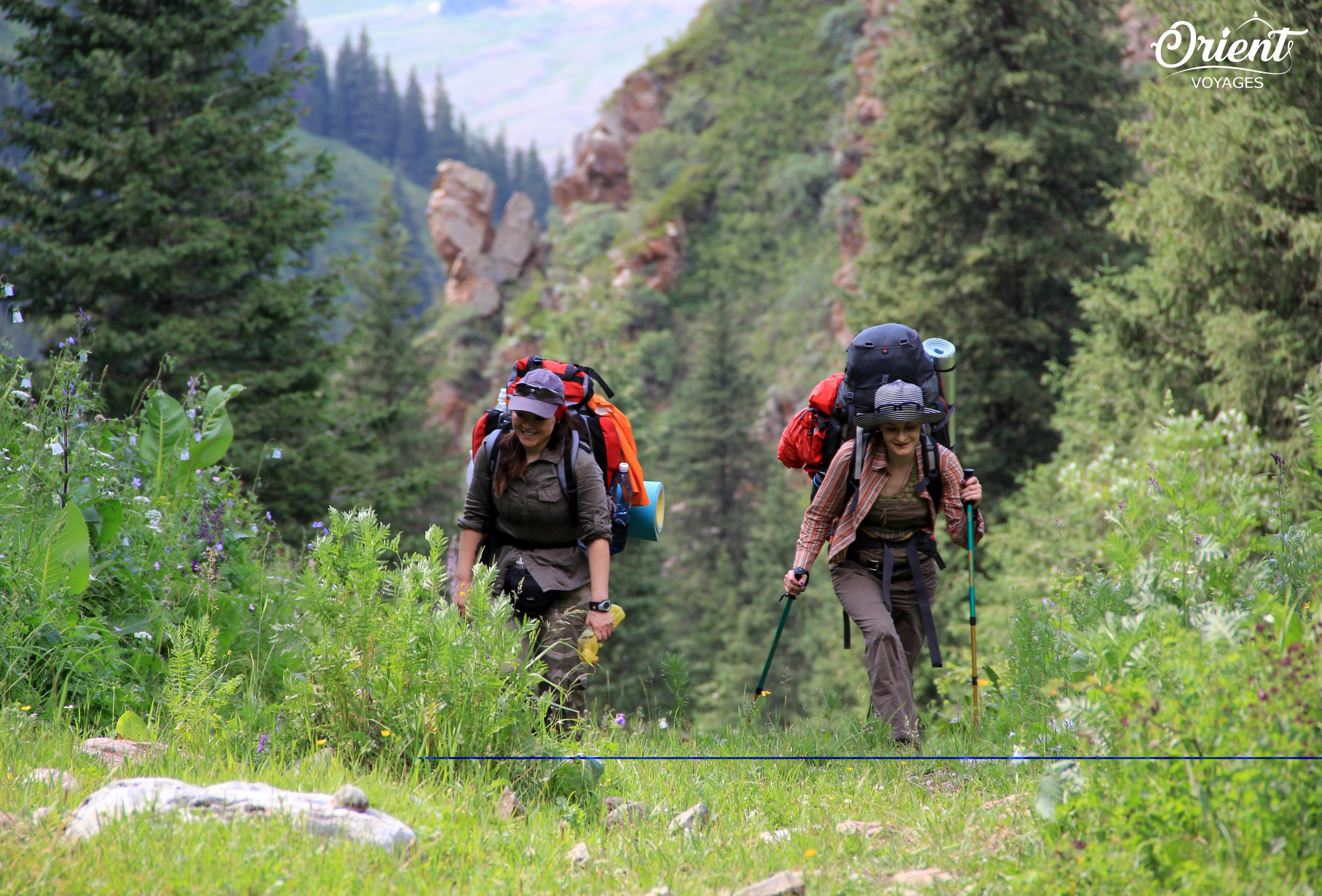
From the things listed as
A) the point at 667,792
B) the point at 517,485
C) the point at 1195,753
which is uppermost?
the point at 1195,753

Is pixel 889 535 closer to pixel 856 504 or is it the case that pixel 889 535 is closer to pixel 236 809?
pixel 856 504

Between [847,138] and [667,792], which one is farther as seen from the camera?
[847,138]

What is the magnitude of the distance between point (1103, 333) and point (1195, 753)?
1416 cm

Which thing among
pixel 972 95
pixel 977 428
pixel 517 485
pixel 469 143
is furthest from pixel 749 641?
pixel 469 143

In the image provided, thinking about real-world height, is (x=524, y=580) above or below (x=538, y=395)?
below

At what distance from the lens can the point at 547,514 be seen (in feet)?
16.7

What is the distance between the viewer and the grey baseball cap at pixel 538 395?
16.3ft

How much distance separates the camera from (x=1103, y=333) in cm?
1516

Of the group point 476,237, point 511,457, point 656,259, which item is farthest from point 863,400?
point 476,237

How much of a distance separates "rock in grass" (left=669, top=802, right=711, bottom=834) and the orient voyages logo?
12.0 meters

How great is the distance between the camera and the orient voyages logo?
11914 millimetres

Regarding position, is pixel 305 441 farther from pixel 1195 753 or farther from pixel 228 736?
pixel 1195 753

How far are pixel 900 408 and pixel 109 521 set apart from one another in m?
4.19

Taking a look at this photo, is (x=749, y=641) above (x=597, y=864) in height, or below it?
below
